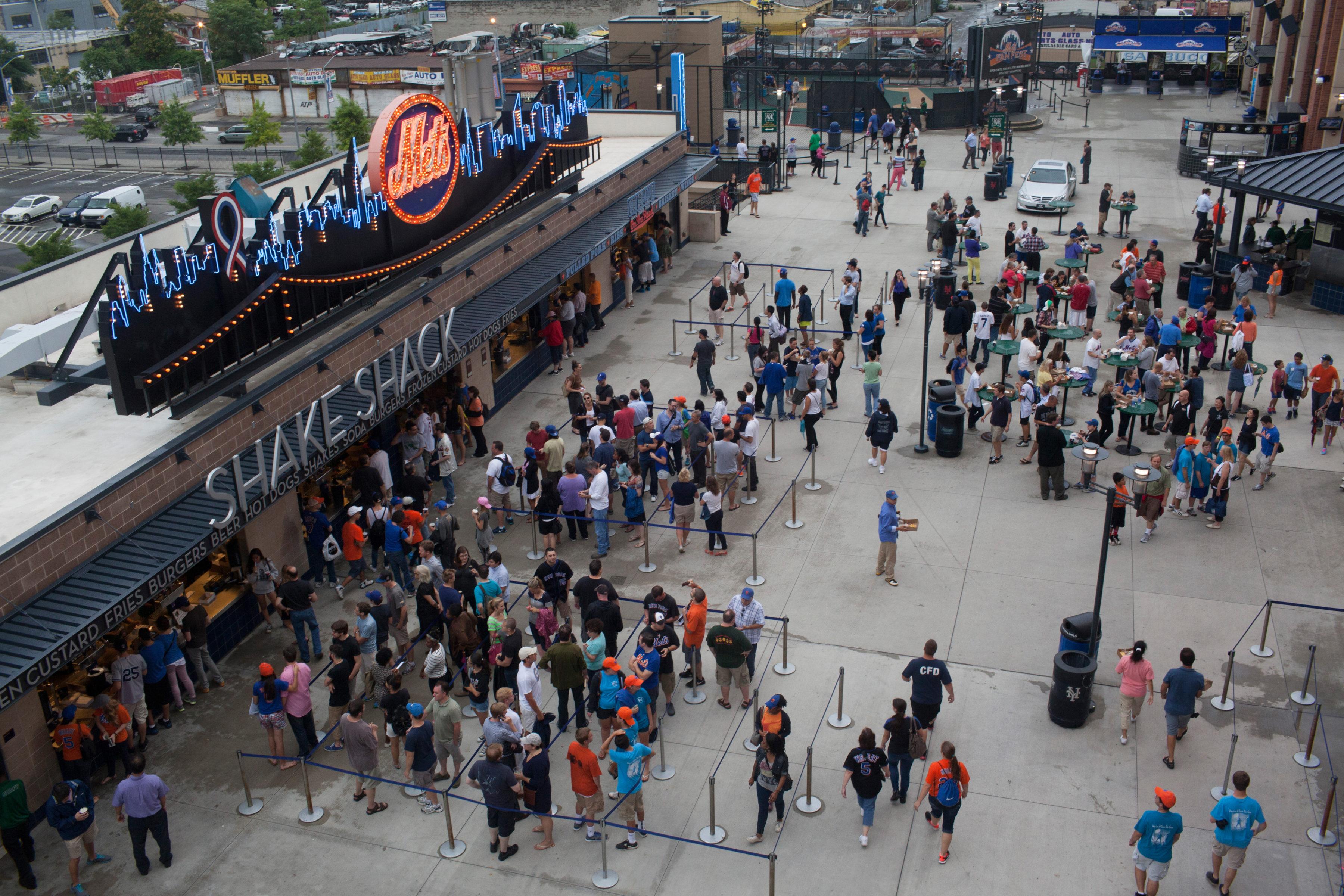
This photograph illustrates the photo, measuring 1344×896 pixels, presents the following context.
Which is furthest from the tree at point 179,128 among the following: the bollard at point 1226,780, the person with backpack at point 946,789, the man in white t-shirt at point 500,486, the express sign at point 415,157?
the bollard at point 1226,780

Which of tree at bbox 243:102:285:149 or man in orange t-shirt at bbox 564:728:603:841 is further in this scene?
tree at bbox 243:102:285:149

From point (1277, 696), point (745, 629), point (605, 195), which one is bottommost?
point (1277, 696)

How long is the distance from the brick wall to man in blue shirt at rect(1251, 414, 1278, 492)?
14697mm

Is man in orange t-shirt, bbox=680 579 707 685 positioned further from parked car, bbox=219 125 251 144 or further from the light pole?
parked car, bbox=219 125 251 144

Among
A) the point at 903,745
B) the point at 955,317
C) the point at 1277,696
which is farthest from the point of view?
the point at 955,317

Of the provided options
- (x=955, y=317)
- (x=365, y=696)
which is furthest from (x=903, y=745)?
(x=955, y=317)

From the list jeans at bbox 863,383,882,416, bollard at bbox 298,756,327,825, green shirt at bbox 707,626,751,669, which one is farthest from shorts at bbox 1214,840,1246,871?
jeans at bbox 863,383,882,416

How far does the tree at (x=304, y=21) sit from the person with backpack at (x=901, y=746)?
Result: 119 metres

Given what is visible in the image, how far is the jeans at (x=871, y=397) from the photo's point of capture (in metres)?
22.3

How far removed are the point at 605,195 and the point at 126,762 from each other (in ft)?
64.5

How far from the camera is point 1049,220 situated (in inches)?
1469

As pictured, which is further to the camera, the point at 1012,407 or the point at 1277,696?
the point at 1012,407

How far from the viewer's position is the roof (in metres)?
26.2

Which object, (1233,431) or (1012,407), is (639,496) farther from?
(1233,431)
